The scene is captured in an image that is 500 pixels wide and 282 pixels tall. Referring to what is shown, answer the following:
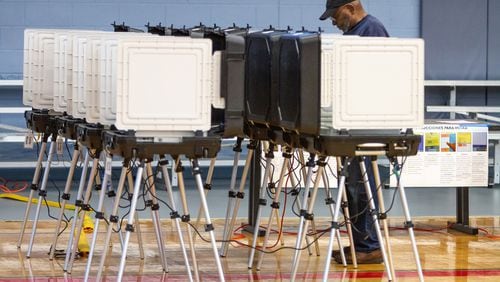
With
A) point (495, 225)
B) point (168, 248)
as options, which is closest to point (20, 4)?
point (168, 248)

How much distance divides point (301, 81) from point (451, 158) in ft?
9.28

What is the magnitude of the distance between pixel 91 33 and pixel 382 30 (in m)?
1.72

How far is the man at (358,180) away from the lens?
6574mm

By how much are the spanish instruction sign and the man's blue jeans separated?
4.31 feet

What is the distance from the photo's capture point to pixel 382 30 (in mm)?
6613

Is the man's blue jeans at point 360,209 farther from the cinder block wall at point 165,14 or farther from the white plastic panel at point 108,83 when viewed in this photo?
the cinder block wall at point 165,14

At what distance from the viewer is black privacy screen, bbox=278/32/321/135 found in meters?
5.41

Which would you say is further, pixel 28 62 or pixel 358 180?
pixel 28 62

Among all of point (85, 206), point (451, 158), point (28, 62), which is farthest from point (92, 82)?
point (451, 158)

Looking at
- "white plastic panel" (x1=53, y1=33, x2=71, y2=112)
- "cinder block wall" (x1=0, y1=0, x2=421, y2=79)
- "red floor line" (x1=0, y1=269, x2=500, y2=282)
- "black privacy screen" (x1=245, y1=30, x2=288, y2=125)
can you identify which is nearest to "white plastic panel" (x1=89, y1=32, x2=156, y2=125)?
"white plastic panel" (x1=53, y1=33, x2=71, y2=112)

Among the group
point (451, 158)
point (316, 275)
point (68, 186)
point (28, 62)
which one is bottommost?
point (316, 275)

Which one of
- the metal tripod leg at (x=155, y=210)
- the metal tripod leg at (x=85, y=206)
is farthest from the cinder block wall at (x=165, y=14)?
the metal tripod leg at (x=155, y=210)

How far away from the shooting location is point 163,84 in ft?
16.9

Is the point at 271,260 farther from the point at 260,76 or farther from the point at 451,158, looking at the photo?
the point at 451,158
